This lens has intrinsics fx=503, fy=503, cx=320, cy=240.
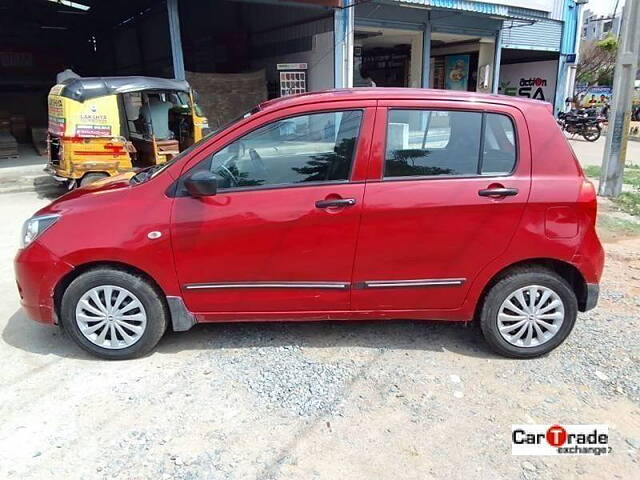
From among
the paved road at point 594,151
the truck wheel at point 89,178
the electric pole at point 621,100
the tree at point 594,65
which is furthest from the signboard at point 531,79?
the truck wheel at point 89,178

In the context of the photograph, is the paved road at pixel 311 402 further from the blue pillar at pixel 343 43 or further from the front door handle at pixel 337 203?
the blue pillar at pixel 343 43

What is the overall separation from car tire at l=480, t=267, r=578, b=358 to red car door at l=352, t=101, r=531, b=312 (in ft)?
0.74

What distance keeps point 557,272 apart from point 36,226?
3.55m

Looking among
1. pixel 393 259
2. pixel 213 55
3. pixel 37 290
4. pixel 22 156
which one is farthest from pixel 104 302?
pixel 213 55

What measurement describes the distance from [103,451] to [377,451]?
1.43 m

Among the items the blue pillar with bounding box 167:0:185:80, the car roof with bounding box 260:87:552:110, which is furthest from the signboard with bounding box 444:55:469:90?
Answer: the car roof with bounding box 260:87:552:110

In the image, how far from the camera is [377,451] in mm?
2617

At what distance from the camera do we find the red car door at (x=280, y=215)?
3.22 metres

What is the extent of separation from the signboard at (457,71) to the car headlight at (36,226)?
759 inches

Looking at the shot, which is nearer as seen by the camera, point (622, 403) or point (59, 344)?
point (622, 403)

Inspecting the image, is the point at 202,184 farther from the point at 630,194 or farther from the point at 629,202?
the point at 630,194

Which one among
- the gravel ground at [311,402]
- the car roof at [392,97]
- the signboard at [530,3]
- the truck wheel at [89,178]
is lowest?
the gravel ground at [311,402]

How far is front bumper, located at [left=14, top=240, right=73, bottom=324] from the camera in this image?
3.30 metres

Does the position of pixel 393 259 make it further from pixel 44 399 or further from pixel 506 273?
pixel 44 399
